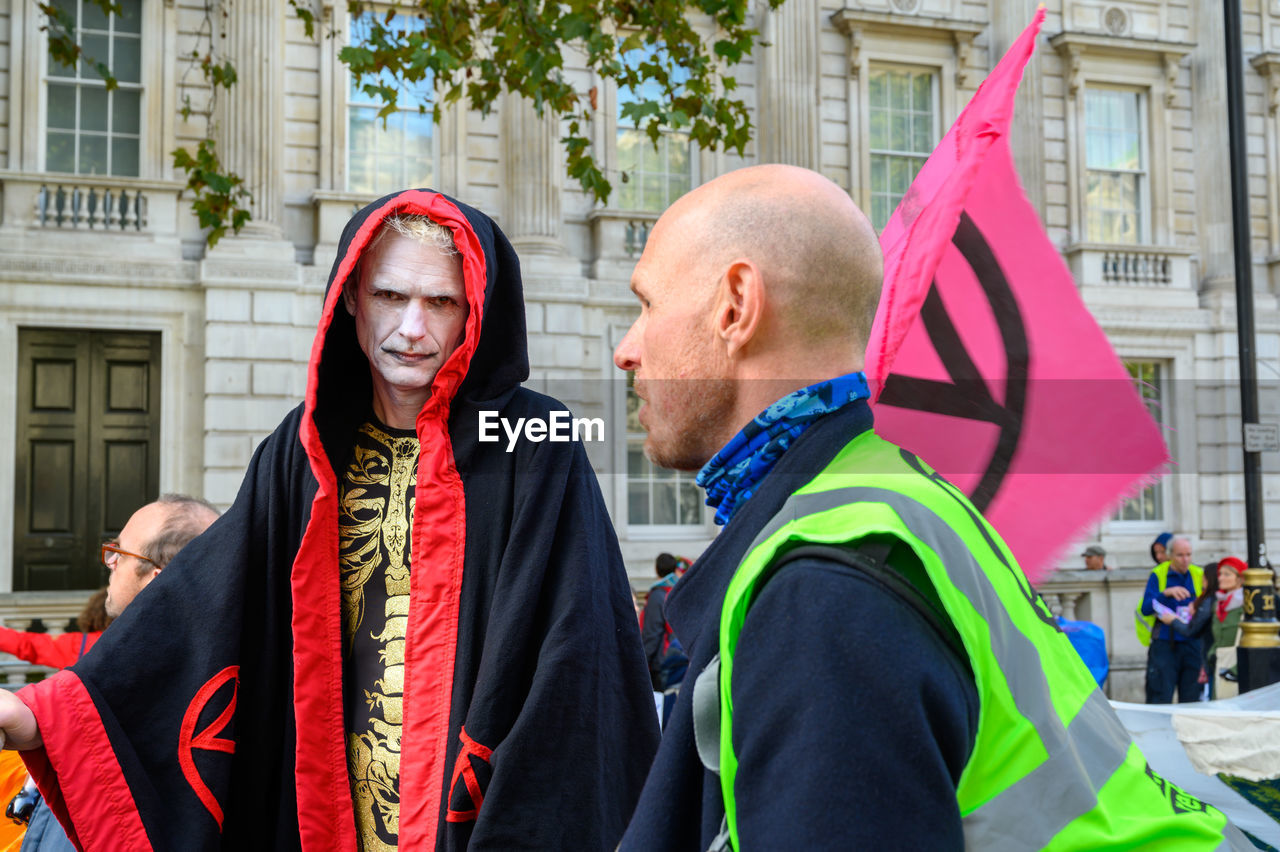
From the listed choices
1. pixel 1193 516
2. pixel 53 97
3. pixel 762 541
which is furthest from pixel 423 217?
pixel 1193 516

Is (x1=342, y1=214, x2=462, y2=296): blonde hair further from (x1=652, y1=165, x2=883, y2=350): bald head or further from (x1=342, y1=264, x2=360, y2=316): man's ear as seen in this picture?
(x1=652, y1=165, x2=883, y2=350): bald head

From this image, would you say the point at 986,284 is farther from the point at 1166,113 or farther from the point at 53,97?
the point at 1166,113

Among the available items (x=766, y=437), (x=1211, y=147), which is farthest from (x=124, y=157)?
(x=1211, y=147)

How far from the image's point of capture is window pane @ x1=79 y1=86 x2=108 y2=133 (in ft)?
42.8

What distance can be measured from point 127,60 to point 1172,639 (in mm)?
12496

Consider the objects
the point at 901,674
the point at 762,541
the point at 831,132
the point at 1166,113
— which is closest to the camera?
the point at 901,674

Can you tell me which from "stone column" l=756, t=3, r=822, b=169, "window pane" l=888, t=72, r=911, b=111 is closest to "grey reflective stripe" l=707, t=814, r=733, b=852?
"stone column" l=756, t=3, r=822, b=169

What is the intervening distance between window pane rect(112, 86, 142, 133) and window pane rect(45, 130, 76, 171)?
0.49 metres

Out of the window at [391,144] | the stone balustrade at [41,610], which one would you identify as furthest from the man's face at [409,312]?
the window at [391,144]

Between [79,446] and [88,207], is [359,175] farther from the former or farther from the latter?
[79,446]

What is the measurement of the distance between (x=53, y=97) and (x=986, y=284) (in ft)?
45.1

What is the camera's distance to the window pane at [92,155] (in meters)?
13.0

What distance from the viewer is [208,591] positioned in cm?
238

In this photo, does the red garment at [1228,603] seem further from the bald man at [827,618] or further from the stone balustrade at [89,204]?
the stone balustrade at [89,204]
